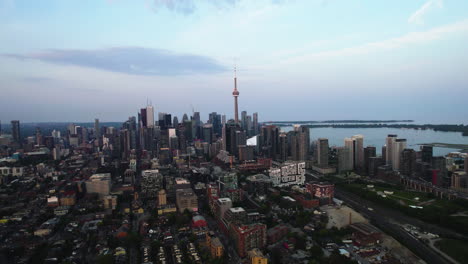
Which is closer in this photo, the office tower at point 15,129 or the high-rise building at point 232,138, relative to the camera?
the high-rise building at point 232,138

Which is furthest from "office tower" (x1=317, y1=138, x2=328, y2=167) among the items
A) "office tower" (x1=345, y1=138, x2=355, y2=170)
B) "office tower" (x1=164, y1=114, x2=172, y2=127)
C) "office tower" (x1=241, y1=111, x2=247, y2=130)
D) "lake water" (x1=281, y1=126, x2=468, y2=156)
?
"office tower" (x1=241, y1=111, x2=247, y2=130)

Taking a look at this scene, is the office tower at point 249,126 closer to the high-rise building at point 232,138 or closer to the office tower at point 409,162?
the high-rise building at point 232,138

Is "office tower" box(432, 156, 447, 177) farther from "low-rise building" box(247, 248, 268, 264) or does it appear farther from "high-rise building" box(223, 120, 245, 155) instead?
"high-rise building" box(223, 120, 245, 155)

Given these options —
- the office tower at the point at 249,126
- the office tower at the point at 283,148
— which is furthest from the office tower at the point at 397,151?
the office tower at the point at 249,126

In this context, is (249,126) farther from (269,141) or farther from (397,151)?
(397,151)

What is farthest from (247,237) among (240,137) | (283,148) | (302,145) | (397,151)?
(240,137)

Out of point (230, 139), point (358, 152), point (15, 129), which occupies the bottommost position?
point (358, 152)
